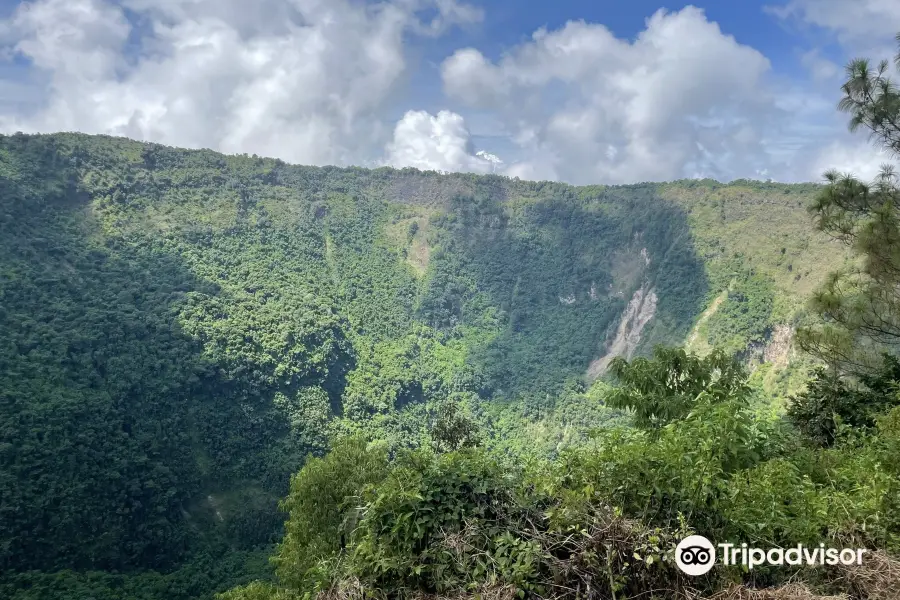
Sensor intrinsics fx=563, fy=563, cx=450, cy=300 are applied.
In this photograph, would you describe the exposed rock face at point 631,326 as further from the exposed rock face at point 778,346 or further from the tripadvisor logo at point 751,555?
the tripadvisor logo at point 751,555

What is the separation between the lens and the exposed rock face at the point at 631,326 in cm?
8306

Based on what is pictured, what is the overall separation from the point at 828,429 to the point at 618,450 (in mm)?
7085

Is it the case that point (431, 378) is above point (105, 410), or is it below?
below

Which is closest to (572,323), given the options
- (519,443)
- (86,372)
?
(519,443)

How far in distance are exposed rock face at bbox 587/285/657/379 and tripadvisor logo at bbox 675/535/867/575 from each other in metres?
80.0

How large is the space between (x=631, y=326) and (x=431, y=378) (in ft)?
104

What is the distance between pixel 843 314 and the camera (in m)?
9.30

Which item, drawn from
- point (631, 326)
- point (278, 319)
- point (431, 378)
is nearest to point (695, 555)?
point (278, 319)

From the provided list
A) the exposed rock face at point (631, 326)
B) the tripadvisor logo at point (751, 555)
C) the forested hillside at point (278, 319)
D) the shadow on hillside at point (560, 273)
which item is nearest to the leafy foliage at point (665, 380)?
the tripadvisor logo at point (751, 555)

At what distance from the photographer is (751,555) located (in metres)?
3.20

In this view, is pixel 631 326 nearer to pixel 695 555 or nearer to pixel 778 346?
pixel 778 346

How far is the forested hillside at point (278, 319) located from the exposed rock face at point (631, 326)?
1.42ft

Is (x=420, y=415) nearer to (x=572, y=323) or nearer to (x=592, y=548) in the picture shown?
(x=572, y=323)

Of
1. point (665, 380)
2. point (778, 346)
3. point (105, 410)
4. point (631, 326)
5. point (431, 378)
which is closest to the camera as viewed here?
point (665, 380)
